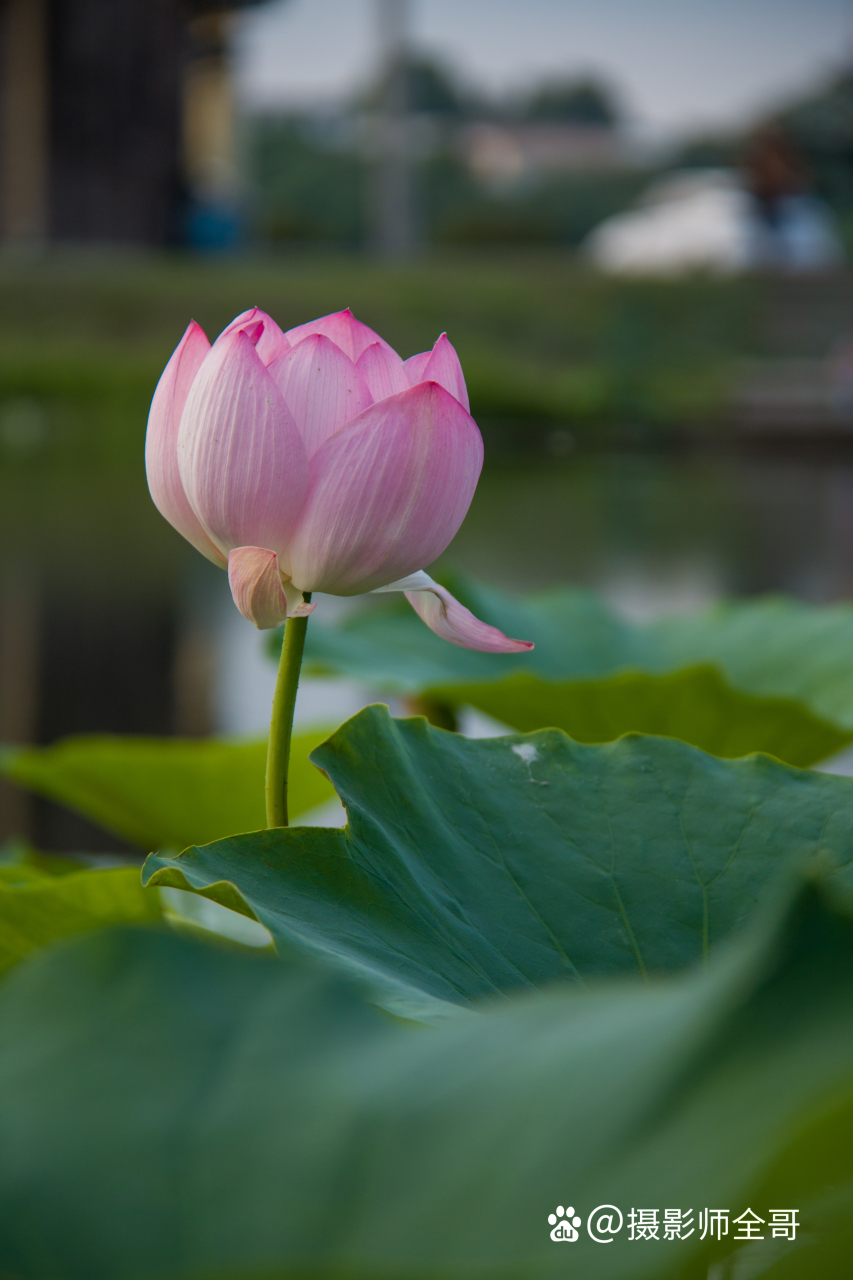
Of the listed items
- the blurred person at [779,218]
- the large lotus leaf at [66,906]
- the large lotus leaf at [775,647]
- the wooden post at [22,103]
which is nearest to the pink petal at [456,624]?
the large lotus leaf at [66,906]

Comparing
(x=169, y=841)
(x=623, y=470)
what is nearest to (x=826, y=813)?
(x=169, y=841)

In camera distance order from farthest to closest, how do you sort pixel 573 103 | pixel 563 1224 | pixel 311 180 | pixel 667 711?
1. pixel 573 103
2. pixel 311 180
3. pixel 667 711
4. pixel 563 1224

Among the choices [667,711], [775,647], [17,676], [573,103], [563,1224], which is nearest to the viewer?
[563,1224]

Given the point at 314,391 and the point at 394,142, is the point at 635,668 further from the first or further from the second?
the point at 394,142

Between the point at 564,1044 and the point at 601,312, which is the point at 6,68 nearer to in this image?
the point at 601,312

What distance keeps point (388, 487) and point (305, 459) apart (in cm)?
2

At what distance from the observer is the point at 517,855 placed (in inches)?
15.2

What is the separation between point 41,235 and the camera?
312 inches

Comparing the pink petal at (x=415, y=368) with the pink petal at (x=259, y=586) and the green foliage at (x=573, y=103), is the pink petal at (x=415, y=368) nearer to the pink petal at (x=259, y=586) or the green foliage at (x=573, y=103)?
the pink petal at (x=259, y=586)

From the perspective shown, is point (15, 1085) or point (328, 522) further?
point (328, 522)

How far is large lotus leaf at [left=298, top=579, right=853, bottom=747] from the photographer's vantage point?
0.76 m

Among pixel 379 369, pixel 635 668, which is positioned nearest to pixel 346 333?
pixel 379 369

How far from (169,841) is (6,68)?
7.80 metres

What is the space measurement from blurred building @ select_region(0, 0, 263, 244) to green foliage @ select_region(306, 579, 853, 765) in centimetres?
760
